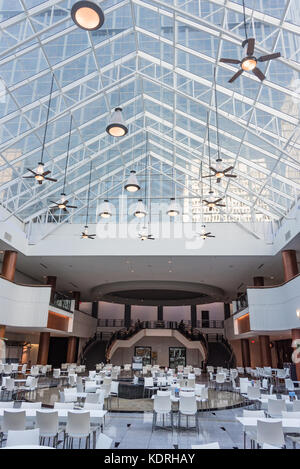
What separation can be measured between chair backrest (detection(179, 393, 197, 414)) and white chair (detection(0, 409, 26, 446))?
4429 mm

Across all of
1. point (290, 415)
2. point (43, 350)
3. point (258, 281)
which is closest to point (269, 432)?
point (290, 415)

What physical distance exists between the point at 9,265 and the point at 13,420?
16.9 metres

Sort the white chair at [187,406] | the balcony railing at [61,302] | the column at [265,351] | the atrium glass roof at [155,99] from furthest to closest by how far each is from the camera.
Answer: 1. the balcony railing at [61,302]
2. the column at [265,351]
3. the atrium glass roof at [155,99]
4. the white chair at [187,406]

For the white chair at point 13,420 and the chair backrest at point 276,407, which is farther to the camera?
the chair backrest at point 276,407

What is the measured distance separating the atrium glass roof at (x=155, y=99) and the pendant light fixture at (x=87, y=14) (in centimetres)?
742

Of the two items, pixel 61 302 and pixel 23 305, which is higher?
pixel 61 302

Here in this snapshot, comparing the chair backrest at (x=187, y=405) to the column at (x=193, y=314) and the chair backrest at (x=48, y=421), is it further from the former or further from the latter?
the column at (x=193, y=314)

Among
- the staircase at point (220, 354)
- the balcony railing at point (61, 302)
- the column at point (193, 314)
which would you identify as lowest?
the staircase at point (220, 354)

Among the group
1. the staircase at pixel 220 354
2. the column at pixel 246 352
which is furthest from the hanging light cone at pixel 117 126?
the column at pixel 246 352

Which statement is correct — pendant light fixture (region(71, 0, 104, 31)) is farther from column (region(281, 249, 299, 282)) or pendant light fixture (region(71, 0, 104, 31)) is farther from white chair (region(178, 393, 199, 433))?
column (region(281, 249, 299, 282))

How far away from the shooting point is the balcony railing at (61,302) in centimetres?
2498

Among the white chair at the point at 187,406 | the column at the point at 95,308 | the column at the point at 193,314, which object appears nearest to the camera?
the white chair at the point at 187,406

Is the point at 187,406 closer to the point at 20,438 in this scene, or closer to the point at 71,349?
the point at 20,438

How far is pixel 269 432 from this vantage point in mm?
5691
